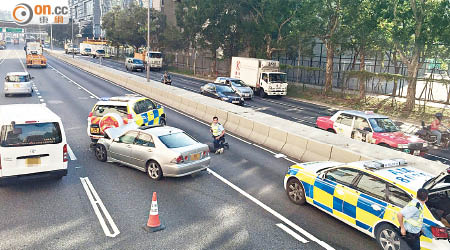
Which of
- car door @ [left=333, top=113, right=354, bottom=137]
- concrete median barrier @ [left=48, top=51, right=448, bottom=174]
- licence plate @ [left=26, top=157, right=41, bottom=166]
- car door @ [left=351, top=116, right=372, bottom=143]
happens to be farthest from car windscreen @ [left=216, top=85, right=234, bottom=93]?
licence plate @ [left=26, top=157, right=41, bottom=166]

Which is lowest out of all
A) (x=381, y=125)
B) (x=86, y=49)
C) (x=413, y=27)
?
(x=381, y=125)

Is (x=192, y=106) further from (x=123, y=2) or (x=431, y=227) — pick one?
(x=123, y=2)

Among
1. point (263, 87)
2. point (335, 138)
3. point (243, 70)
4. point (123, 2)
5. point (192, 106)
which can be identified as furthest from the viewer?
point (123, 2)

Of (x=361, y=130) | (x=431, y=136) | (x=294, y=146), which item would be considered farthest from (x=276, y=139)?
(x=431, y=136)

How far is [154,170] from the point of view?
37.9 ft

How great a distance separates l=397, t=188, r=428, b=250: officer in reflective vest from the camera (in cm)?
680

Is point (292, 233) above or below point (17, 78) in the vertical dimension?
below

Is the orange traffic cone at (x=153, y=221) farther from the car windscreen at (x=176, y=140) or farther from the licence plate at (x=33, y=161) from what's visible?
the licence plate at (x=33, y=161)

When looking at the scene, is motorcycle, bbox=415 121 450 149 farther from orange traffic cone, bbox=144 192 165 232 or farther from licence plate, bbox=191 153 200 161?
orange traffic cone, bbox=144 192 165 232

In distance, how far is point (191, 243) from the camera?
7.81 meters

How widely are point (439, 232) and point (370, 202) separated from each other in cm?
137

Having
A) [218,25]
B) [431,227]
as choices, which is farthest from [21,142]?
[218,25]

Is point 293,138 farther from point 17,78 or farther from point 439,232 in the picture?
point 17,78

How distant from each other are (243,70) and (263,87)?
11.1ft
